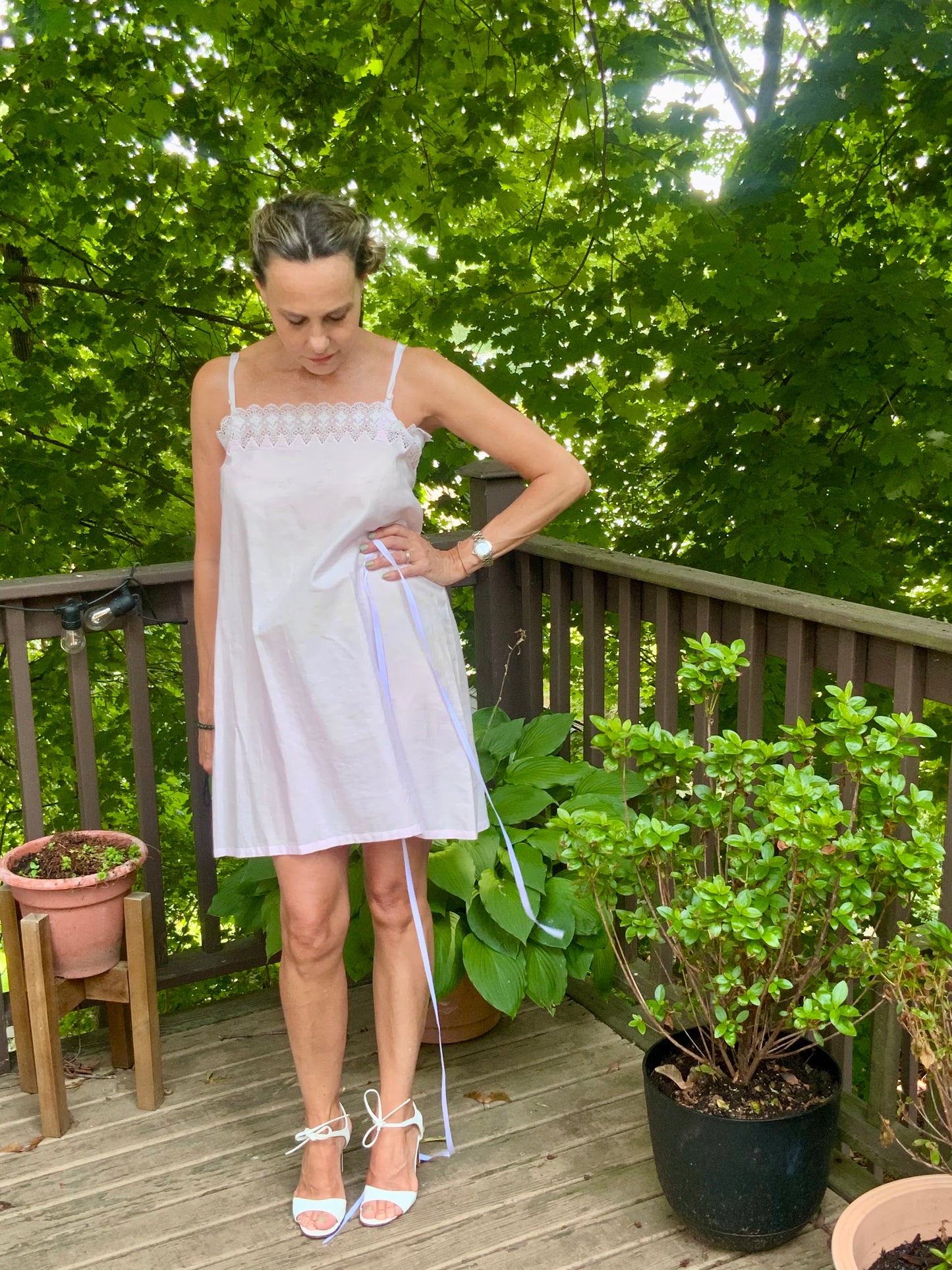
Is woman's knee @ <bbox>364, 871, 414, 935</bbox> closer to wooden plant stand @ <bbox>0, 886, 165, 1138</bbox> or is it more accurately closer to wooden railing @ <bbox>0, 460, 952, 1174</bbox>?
wooden plant stand @ <bbox>0, 886, 165, 1138</bbox>

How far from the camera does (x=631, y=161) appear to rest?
4.64 metres

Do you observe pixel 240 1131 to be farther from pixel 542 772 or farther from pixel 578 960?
pixel 542 772

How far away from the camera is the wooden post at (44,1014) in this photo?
2.35m

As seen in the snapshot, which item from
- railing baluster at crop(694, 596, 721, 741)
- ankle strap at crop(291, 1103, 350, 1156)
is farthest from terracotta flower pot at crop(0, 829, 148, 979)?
railing baluster at crop(694, 596, 721, 741)

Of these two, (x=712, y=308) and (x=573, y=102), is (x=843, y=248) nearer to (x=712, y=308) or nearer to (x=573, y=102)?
(x=712, y=308)

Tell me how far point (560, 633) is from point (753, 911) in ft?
4.16

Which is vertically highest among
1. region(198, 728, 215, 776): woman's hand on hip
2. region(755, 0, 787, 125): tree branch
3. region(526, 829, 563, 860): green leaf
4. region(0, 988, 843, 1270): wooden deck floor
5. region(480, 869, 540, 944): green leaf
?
region(755, 0, 787, 125): tree branch

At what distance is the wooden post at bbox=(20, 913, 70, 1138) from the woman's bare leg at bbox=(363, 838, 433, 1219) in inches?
27.4

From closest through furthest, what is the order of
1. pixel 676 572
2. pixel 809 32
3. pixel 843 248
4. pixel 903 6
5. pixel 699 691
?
pixel 699 691, pixel 676 572, pixel 903 6, pixel 843 248, pixel 809 32

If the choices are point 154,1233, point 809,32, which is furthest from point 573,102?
point 154,1233

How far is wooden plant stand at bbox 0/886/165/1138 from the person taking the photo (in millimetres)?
2363

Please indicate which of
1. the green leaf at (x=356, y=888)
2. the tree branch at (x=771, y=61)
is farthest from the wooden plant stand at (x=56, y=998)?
the tree branch at (x=771, y=61)

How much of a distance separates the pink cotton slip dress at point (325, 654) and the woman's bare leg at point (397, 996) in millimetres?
149

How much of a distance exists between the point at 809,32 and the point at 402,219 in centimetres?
227
